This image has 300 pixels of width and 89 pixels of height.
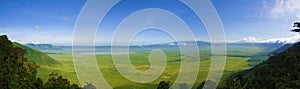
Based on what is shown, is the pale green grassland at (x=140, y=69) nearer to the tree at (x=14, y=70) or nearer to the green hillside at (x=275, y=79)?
the green hillside at (x=275, y=79)

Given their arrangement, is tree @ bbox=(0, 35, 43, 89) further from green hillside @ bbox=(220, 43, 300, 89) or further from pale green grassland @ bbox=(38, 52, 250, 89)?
pale green grassland @ bbox=(38, 52, 250, 89)

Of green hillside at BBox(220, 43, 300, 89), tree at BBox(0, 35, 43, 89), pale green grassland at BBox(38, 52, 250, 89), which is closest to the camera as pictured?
green hillside at BBox(220, 43, 300, 89)

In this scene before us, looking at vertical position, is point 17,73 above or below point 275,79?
above

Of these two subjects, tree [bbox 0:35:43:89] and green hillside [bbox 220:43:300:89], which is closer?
green hillside [bbox 220:43:300:89]

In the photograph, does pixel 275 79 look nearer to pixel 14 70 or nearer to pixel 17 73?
pixel 17 73

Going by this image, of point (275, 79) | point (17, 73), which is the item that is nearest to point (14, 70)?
point (17, 73)

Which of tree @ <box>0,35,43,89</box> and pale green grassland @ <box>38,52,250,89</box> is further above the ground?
tree @ <box>0,35,43,89</box>

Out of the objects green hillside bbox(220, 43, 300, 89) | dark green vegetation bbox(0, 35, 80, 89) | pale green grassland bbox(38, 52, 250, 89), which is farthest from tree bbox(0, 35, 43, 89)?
pale green grassland bbox(38, 52, 250, 89)

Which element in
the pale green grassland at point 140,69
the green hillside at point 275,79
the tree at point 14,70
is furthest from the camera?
the pale green grassland at point 140,69

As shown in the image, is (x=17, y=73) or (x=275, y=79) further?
(x=17, y=73)

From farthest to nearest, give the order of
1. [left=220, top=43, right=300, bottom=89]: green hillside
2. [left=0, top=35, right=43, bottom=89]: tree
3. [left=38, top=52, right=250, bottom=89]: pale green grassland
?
[left=38, top=52, right=250, bottom=89]: pale green grassland < [left=0, top=35, right=43, bottom=89]: tree < [left=220, top=43, right=300, bottom=89]: green hillside

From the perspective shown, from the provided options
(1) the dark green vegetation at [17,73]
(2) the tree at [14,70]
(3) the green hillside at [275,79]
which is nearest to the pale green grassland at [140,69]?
(3) the green hillside at [275,79]

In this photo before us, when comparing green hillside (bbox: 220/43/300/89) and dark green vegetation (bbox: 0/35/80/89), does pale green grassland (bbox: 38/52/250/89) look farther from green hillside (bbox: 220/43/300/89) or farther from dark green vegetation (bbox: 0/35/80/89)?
dark green vegetation (bbox: 0/35/80/89)
